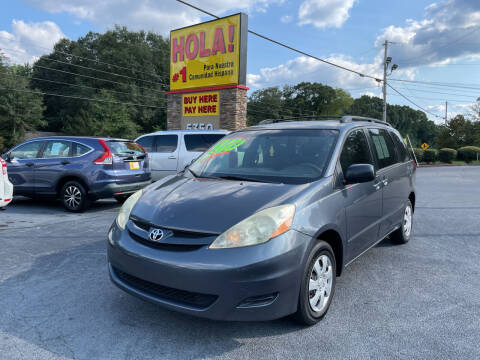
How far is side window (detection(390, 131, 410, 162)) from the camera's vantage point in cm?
525

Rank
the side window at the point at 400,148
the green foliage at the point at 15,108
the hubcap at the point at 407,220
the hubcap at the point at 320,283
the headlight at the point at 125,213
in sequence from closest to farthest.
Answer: the hubcap at the point at 320,283 → the headlight at the point at 125,213 → the side window at the point at 400,148 → the hubcap at the point at 407,220 → the green foliage at the point at 15,108

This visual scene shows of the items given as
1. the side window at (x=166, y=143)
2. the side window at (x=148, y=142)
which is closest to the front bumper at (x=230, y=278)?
the side window at (x=166, y=143)

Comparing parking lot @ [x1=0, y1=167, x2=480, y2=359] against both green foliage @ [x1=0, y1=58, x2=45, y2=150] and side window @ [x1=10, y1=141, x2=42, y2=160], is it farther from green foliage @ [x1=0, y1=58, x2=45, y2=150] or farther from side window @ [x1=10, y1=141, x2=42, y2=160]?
green foliage @ [x1=0, y1=58, x2=45, y2=150]

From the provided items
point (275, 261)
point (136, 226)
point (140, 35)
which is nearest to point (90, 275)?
point (136, 226)

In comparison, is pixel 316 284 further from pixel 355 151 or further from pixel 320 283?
pixel 355 151

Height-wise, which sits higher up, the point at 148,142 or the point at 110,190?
the point at 148,142

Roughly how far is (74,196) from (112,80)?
153ft

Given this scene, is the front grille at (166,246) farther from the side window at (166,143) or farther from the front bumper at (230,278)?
the side window at (166,143)

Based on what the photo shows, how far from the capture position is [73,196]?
8000mm

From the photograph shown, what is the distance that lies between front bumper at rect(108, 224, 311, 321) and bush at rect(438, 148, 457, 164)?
4117 cm

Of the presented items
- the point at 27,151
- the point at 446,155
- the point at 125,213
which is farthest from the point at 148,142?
the point at 446,155

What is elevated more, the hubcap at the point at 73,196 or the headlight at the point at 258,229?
the headlight at the point at 258,229

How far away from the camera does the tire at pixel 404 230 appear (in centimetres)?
529

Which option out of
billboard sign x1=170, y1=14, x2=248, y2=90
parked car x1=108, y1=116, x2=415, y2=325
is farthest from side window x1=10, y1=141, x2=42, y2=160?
billboard sign x1=170, y1=14, x2=248, y2=90
